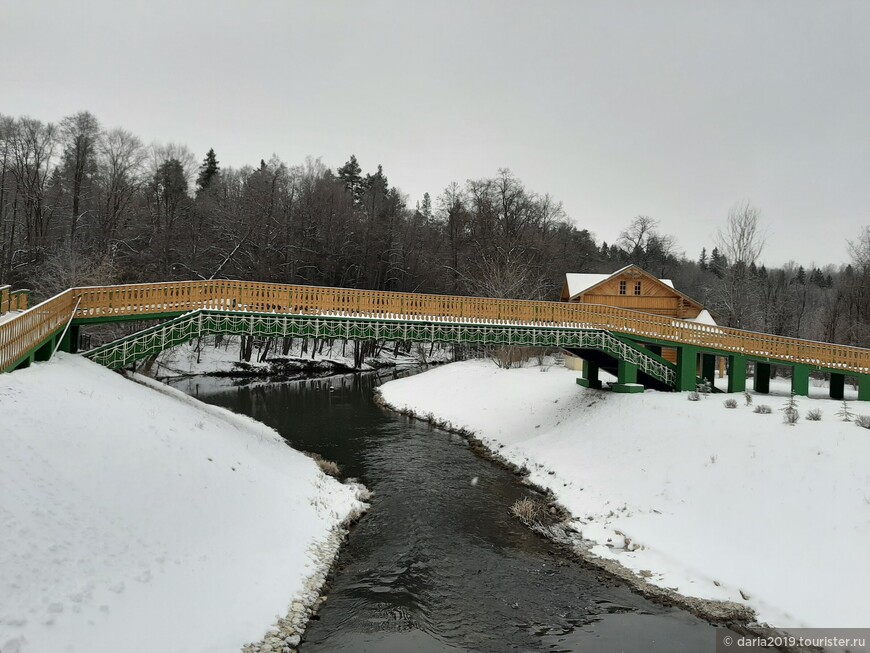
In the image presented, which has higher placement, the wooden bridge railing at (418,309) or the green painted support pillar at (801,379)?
the wooden bridge railing at (418,309)

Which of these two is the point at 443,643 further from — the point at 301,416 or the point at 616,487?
the point at 301,416

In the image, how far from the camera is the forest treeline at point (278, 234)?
3609cm

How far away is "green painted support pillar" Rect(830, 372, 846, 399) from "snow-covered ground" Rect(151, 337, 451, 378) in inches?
1481

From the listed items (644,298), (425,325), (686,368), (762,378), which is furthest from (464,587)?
(644,298)

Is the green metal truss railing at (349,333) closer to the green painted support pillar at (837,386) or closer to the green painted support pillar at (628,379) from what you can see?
the green painted support pillar at (628,379)

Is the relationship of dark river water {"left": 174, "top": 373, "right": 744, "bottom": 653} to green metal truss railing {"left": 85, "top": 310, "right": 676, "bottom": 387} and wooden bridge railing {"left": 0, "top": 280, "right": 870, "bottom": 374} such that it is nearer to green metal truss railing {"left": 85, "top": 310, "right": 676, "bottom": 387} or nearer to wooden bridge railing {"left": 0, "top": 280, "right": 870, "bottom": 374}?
green metal truss railing {"left": 85, "top": 310, "right": 676, "bottom": 387}

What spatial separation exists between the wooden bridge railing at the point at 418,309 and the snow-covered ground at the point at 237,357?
1873cm

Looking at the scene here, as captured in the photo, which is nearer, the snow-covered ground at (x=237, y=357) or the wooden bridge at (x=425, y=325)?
the wooden bridge at (x=425, y=325)

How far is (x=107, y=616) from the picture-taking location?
6426mm

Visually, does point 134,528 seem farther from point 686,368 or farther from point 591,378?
point 686,368

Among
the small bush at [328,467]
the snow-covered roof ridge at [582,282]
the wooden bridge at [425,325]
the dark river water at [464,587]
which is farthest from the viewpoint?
the snow-covered roof ridge at [582,282]

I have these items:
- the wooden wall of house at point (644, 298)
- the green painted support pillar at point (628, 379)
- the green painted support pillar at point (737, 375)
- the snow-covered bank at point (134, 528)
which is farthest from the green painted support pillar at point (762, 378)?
the snow-covered bank at point (134, 528)

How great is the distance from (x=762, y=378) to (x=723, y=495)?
1118 centimetres

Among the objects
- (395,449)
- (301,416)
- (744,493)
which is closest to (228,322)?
(395,449)
